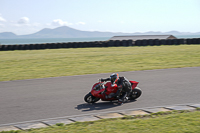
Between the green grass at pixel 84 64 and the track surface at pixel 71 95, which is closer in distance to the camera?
the track surface at pixel 71 95

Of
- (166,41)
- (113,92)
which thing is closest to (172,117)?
(113,92)

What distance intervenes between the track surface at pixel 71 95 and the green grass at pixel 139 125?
44.8 inches

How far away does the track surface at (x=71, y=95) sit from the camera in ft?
24.1

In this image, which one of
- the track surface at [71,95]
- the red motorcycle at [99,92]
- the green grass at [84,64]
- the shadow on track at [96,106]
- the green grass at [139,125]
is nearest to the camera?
the green grass at [139,125]

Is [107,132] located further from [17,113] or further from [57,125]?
[17,113]

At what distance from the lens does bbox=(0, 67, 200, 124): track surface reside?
7332 mm

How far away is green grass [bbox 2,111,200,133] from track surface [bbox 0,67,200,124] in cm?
114

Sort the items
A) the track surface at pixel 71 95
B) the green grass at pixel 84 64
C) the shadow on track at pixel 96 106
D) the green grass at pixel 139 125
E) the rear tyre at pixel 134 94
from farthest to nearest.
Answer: the green grass at pixel 84 64 → the rear tyre at pixel 134 94 → the shadow on track at pixel 96 106 → the track surface at pixel 71 95 → the green grass at pixel 139 125

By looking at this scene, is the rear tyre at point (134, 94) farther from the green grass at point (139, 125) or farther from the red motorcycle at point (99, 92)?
the green grass at point (139, 125)

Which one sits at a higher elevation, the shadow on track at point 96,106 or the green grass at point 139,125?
the green grass at point 139,125

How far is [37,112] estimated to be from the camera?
724 cm

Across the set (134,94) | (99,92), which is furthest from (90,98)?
(134,94)

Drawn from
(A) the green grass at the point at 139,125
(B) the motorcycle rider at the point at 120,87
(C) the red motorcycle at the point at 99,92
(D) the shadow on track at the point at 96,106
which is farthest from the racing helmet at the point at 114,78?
(A) the green grass at the point at 139,125

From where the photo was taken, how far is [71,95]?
9.17 meters
